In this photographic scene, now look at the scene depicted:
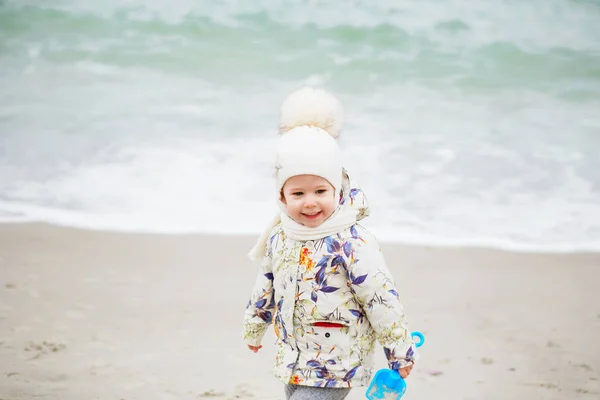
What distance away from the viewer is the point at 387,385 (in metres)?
2.54

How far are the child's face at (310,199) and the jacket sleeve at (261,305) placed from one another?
0.69 ft

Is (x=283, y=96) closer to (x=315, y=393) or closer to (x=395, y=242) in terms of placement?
(x=395, y=242)

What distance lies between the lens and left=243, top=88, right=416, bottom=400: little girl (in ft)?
8.14

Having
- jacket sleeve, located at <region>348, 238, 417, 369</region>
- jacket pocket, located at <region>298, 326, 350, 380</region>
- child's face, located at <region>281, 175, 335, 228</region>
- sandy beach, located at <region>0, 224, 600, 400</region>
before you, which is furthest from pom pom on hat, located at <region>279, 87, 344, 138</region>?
sandy beach, located at <region>0, 224, 600, 400</region>

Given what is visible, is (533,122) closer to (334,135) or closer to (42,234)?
(42,234)

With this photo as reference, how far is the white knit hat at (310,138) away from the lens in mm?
2471

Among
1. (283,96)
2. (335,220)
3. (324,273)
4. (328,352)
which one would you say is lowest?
(328,352)

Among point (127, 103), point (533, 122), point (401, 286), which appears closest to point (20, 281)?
point (401, 286)

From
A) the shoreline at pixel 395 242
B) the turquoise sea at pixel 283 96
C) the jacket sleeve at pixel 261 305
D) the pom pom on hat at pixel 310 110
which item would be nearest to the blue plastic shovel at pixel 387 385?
the jacket sleeve at pixel 261 305

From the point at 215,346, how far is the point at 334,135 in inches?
77.5

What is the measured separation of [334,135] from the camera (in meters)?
2.61

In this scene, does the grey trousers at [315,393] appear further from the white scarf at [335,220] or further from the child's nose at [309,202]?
the child's nose at [309,202]

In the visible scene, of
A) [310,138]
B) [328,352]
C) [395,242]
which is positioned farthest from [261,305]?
[395,242]

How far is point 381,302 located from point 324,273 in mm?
196
